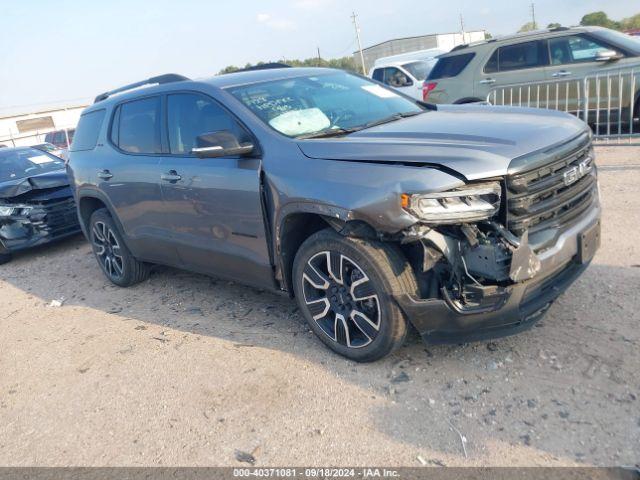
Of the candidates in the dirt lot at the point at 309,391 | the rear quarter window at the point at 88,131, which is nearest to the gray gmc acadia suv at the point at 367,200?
the dirt lot at the point at 309,391

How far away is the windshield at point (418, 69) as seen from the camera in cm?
1539

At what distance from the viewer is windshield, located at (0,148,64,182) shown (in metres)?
8.62

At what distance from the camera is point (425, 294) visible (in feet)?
10.7

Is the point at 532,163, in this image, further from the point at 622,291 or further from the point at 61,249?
the point at 61,249

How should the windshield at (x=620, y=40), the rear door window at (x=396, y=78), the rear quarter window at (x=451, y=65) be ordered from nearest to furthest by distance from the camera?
the windshield at (x=620, y=40) → the rear quarter window at (x=451, y=65) → the rear door window at (x=396, y=78)

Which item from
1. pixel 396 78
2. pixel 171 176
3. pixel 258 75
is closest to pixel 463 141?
pixel 258 75

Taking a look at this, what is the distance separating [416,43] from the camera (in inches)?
2207

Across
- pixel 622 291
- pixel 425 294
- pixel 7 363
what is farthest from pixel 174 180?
pixel 622 291

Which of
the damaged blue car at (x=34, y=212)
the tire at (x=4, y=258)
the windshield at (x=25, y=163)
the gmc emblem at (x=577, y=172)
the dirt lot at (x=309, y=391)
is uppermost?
the gmc emblem at (x=577, y=172)

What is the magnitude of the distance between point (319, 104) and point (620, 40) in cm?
687

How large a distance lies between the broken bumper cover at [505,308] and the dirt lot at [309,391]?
0.32 meters

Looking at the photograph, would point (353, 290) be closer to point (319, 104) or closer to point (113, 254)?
point (319, 104)

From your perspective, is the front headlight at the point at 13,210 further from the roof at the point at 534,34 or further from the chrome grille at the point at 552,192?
the roof at the point at 534,34

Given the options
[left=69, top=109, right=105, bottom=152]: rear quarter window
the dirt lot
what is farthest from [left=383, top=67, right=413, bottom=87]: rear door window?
the dirt lot
